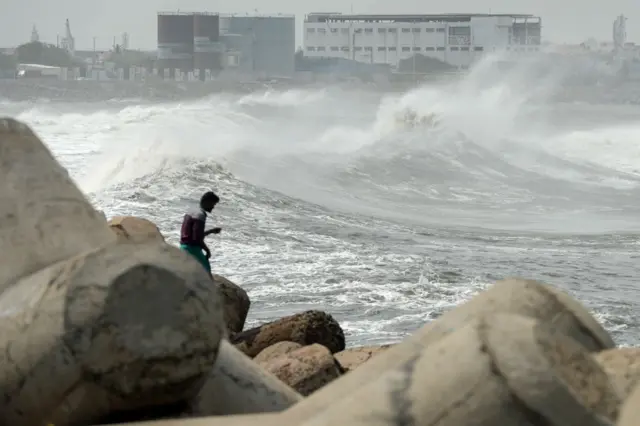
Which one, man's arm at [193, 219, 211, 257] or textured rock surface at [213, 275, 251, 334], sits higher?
man's arm at [193, 219, 211, 257]

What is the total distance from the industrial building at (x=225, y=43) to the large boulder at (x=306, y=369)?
90.8m

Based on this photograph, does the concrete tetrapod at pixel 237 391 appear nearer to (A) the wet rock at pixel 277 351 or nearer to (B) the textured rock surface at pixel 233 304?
(A) the wet rock at pixel 277 351

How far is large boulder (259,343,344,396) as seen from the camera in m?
4.47

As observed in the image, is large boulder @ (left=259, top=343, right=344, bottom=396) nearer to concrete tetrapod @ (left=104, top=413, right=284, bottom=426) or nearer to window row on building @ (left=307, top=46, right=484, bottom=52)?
concrete tetrapod @ (left=104, top=413, right=284, bottom=426)

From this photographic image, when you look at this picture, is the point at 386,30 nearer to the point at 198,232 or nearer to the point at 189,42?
the point at 189,42

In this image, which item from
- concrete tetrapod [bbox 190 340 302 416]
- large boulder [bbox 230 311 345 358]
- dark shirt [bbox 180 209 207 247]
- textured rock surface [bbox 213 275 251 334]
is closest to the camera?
concrete tetrapod [bbox 190 340 302 416]

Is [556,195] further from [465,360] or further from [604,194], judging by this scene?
[465,360]

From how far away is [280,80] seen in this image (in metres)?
90.6

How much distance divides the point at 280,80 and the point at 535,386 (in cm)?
8916

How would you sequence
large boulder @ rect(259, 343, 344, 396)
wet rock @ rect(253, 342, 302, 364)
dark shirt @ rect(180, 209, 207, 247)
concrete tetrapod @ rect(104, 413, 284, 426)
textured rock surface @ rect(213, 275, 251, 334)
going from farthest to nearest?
1. dark shirt @ rect(180, 209, 207, 247)
2. textured rock surface @ rect(213, 275, 251, 334)
3. wet rock @ rect(253, 342, 302, 364)
4. large boulder @ rect(259, 343, 344, 396)
5. concrete tetrapod @ rect(104, 413, 284, 426)

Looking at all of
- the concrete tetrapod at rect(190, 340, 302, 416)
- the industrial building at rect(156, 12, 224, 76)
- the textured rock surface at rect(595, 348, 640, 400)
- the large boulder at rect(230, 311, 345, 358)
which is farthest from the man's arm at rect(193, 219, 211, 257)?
the industrial building at rect(156, 12, 224, 76)

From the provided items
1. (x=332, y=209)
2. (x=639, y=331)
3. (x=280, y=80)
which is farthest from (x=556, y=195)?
(x=280, y=80)

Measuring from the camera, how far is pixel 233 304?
6809 mm

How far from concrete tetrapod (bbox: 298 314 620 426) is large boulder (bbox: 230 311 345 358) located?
3.93m
